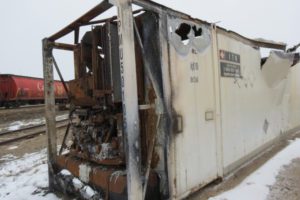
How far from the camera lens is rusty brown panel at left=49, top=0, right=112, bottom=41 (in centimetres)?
371

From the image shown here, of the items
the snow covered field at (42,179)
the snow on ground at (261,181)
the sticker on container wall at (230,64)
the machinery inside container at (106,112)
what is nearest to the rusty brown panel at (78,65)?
the machinery inside container at (106,112)

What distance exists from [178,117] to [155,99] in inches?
14.8

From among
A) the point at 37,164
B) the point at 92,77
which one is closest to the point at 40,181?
the point at 37,164

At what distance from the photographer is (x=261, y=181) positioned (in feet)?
15.6

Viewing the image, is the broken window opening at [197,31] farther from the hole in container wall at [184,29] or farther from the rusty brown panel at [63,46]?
the rusty brown panel at [63,46]

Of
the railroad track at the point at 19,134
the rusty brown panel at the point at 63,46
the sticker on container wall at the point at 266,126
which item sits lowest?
the railroad track at the point at 19,134

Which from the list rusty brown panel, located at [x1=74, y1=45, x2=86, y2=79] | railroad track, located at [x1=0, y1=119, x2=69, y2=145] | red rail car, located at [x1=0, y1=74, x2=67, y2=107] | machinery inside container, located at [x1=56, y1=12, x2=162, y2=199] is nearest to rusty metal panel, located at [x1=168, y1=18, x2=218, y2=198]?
machinery inside container, located at [x1=56, y1=12, x2=162, y2=199]

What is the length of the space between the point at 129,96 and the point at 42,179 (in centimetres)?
302

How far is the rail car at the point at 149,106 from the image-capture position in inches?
143

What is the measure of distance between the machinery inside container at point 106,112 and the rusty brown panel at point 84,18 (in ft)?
0.59

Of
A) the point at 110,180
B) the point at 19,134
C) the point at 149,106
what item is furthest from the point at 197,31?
the point at 19,134

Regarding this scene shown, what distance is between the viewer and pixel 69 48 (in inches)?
207

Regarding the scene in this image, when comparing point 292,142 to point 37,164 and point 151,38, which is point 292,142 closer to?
point 151,38

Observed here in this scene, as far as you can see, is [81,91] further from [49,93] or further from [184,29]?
[184,29]
